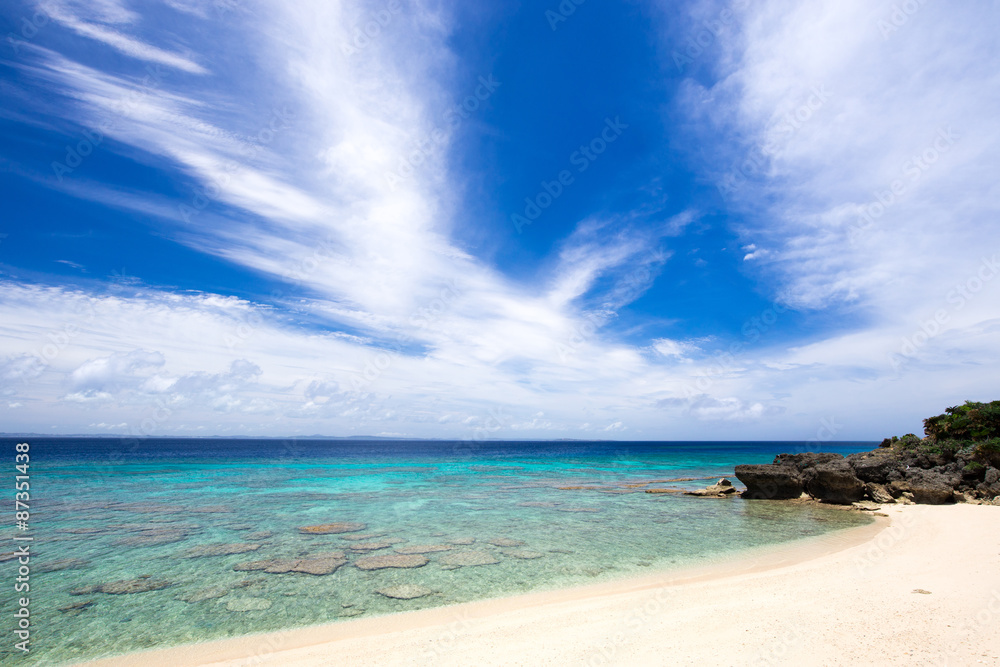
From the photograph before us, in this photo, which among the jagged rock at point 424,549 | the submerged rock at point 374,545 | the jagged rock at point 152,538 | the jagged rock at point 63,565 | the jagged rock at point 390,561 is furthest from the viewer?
the jagged rock at point 152,538

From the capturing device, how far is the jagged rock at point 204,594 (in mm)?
11367

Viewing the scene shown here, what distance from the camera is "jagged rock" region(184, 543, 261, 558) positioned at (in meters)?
15.4

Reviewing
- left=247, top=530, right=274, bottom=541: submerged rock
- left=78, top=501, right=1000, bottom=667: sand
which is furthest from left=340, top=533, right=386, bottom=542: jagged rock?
left=78, top=501, right=1000, bottom=667: sand

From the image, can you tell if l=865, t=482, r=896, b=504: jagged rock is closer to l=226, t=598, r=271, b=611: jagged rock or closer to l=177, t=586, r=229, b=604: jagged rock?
l=226, t=598, r=271, b=611: jagged rock

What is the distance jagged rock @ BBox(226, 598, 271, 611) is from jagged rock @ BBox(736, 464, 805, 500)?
31.1 metres

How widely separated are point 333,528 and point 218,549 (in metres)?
4.94

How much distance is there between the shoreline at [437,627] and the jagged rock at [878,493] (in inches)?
634

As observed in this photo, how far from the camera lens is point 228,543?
17.0m

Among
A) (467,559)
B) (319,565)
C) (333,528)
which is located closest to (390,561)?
(319,565)

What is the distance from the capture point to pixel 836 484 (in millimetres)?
26766

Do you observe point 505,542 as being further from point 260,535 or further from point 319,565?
point 260,535

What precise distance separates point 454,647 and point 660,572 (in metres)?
8.41

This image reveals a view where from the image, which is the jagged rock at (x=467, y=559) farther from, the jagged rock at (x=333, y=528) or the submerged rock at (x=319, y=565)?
the jagged rock at (x=333, y=528)

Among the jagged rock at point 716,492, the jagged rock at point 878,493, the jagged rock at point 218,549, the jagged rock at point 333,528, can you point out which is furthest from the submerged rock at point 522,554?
the jagged rock at point 878,493
